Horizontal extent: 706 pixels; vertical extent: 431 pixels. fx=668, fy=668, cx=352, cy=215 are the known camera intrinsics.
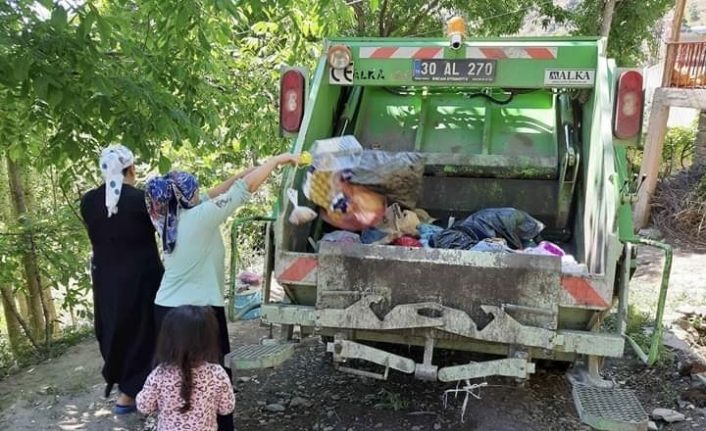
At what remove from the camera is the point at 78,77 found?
118 inches

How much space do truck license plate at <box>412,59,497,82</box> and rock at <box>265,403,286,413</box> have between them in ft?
6.04

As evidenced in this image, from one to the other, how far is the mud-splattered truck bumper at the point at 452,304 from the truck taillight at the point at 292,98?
95cm

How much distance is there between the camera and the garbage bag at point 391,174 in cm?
326

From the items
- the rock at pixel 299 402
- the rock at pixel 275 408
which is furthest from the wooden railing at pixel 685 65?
the rock at pixel 275 408

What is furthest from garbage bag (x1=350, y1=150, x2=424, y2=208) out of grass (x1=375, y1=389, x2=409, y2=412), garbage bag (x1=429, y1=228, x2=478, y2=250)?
grass (x1=375, y1=389, x2=409, y2=412)

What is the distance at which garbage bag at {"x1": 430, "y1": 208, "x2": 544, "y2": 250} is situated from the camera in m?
3.25

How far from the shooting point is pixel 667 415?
3377 millimetres

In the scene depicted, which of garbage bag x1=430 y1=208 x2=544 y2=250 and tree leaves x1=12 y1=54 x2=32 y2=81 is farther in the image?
garbage bag x1=430 y1=208 x2=544 y2=250

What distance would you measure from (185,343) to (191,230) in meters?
0.64

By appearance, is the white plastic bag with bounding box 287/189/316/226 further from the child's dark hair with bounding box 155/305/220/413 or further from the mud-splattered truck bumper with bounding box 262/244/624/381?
the child's dark hair with bounding box 155/305/220/413

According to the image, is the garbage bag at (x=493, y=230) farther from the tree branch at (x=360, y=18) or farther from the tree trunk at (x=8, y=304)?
the tree branch at (x=360, y=18)

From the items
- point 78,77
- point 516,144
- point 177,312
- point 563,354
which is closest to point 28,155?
point 78,77

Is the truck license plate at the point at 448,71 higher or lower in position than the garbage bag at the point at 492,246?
higher

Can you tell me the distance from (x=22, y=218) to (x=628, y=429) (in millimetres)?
4801
